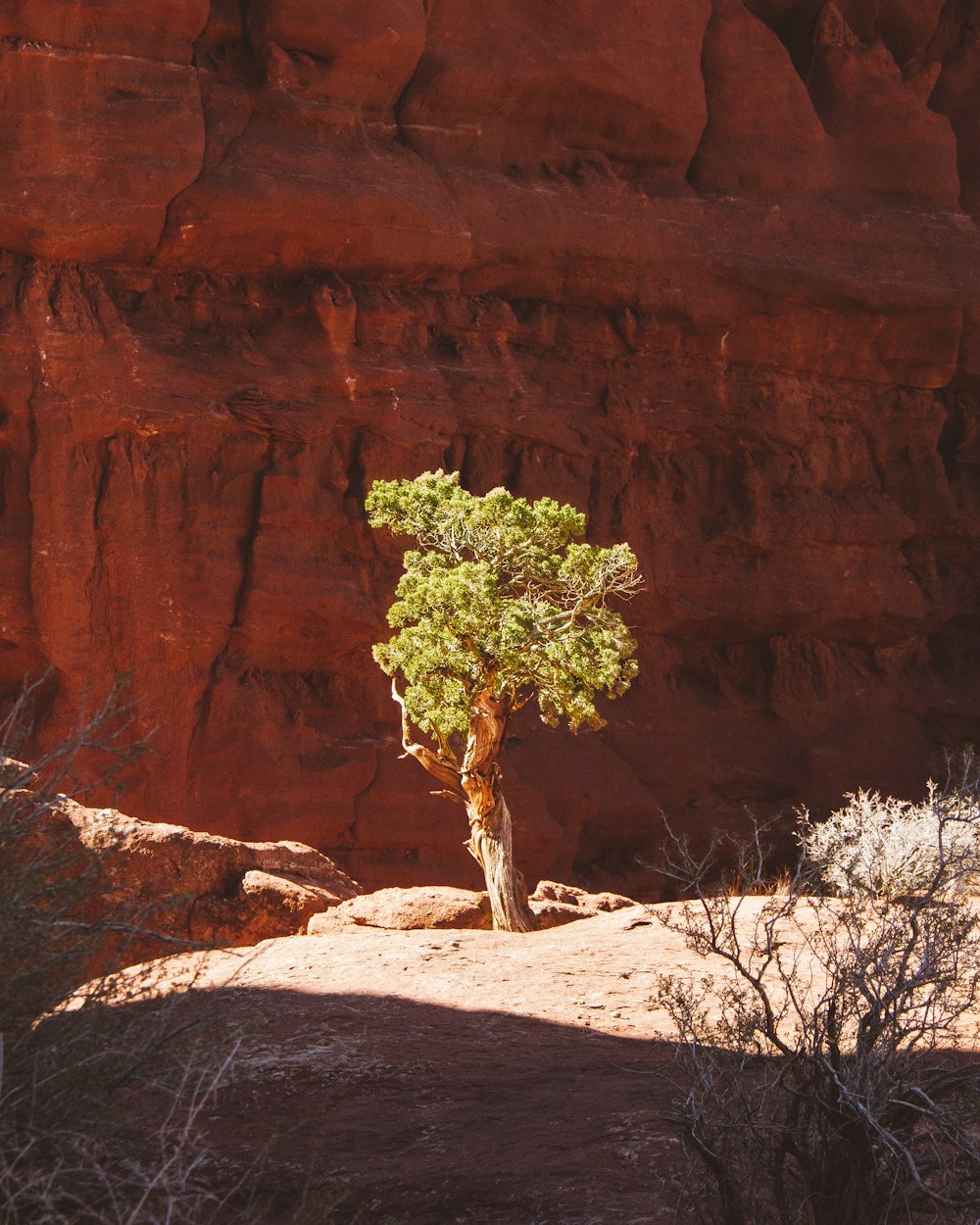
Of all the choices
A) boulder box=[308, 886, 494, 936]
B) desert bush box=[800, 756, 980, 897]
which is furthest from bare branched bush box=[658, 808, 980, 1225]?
boulder box=[308, 886, 494, 936]

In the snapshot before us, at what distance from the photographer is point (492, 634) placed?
1123cm

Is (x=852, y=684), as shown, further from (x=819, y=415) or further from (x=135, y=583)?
(x=135, y=583)

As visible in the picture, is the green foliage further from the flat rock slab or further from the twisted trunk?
the flat rock slab

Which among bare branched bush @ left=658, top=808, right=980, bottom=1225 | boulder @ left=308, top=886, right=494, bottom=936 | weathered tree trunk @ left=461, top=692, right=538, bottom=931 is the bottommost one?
boulder @ left=308, top=886, right=494, bottom=936

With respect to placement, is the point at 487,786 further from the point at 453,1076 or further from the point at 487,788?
the point at 453,1076

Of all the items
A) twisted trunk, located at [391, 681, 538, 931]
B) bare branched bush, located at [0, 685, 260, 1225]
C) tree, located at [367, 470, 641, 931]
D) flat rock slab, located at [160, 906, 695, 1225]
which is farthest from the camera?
twisted trunk, located at [391, 681, 538, 931]

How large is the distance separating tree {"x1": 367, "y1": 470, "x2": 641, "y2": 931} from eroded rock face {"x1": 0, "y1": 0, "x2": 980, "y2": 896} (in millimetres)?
4432

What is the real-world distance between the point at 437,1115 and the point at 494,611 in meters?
5.66

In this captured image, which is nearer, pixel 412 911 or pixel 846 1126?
pixel 846 1126

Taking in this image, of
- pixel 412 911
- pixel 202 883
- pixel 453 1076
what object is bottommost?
pixel 412 911

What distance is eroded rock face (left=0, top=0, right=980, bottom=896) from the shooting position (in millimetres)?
15555

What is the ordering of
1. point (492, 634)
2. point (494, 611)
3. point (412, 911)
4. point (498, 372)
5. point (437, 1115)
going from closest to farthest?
1. point (437, 1115)
2. point (412, 911)
3. point (494, 611)
4. point (492, 634)
5. point (498, 372)

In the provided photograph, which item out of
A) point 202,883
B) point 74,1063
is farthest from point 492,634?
point 74,1063

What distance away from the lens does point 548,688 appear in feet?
37.3
